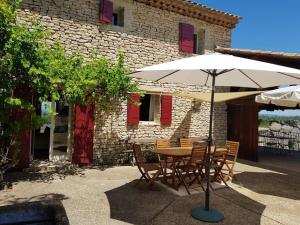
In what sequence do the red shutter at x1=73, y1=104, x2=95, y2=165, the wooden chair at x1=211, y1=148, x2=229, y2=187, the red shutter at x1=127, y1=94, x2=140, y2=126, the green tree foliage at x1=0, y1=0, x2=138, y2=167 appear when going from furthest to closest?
the red shutter at x1=127, y1=94, x2=140, y2=126 < the red shutter at x1=73, y1=104, x2=95, y2=165 < the wooden chair at x1=211, y1=148, x2=229, y2=187 < the green tree foliage at x1=0, y1=0, x2=138, y2=167

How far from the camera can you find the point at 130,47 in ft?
32.3

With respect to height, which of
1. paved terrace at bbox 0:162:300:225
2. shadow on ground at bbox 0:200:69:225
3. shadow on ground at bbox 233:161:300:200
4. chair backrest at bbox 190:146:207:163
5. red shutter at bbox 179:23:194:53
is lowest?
paved terrace at bbox 0:162:300:225

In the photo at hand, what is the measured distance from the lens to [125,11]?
978 centimetres

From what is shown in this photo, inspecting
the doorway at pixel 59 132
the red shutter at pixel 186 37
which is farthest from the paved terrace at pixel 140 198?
the red shutter at pixel 186 37

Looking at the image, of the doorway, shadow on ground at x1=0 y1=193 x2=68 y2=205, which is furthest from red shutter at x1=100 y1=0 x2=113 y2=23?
shadow on ground at x1=0 y1=193 x2=68 y2=205

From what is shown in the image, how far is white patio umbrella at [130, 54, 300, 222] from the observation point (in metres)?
3.87

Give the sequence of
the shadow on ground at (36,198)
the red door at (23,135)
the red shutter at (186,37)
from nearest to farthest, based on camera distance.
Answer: the shadow on ground at (36,198) < the red door at (23,135) < the red shutter at (186,37)

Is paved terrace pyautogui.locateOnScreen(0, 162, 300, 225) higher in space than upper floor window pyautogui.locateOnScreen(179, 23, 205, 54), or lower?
lower

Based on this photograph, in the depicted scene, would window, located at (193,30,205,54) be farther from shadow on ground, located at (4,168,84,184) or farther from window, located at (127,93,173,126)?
shadow on ground, located at (4,168,84,184)

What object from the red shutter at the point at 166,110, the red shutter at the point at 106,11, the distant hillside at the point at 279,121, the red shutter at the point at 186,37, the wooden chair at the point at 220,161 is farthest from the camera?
Answer: the distant hillside at the point at 279,121

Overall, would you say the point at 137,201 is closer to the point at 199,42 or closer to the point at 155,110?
the point at 155,110

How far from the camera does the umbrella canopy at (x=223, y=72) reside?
3.84 m

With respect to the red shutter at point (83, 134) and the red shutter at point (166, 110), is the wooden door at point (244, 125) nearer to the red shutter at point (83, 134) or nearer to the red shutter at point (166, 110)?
the red shutter at point (166, 110)

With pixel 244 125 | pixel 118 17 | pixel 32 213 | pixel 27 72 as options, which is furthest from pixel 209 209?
pixel 118 17
